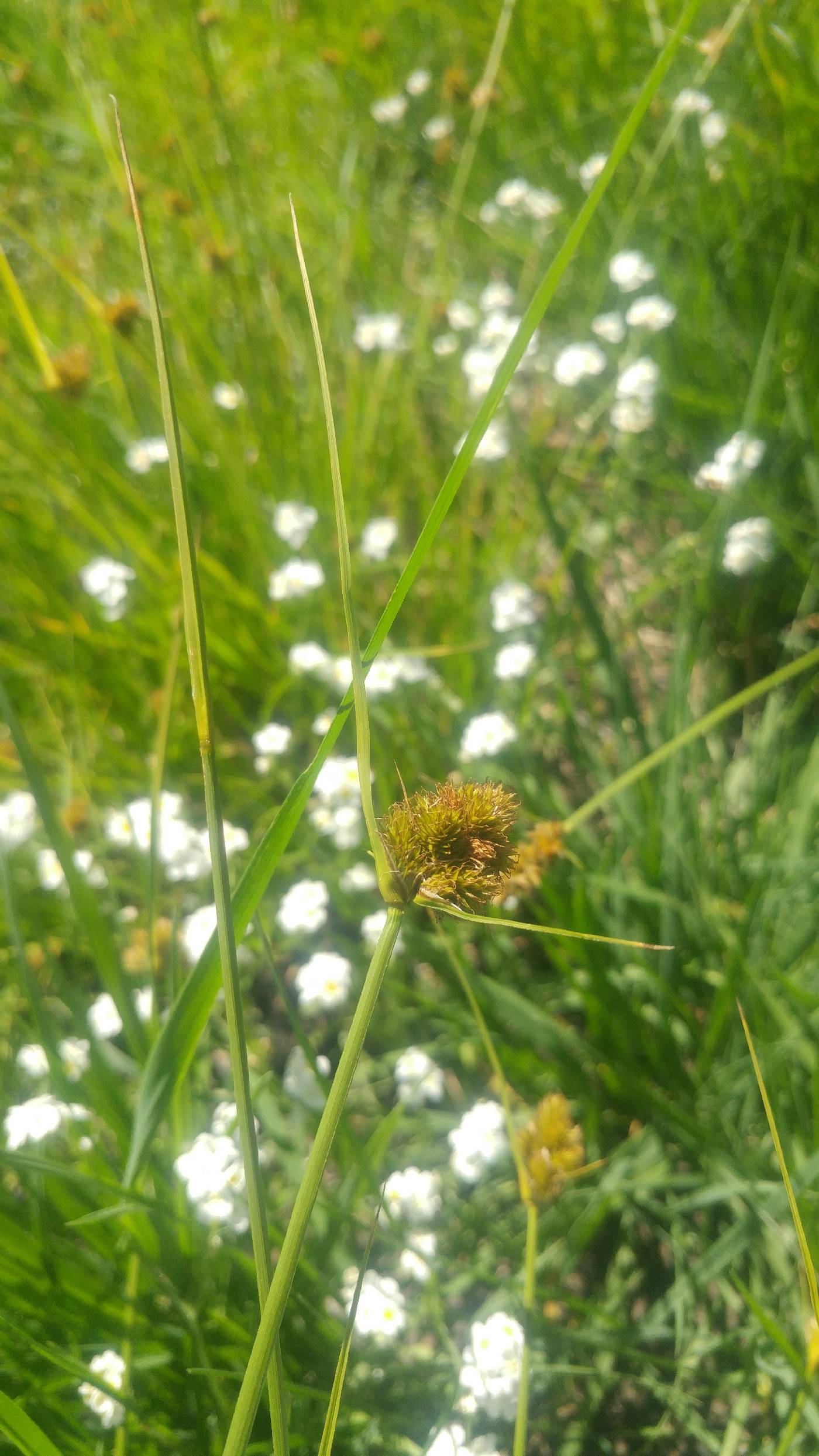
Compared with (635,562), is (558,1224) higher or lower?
lower

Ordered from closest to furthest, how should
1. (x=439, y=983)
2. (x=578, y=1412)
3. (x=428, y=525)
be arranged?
(x=428, y=525) → (x=578, y=1412) → (x=439, y=983)

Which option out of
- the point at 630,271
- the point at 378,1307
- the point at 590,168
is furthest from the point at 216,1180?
the point at 590,168

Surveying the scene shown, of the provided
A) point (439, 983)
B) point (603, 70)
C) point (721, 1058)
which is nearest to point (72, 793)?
point (439, 983)

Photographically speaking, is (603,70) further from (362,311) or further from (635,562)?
(635,562)

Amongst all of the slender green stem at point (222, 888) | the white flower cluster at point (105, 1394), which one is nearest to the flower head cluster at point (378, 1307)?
the white flower cluster at point (105, 1394)

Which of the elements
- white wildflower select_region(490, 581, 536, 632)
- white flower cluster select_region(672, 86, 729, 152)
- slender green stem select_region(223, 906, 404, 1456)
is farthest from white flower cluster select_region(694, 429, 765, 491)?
slender green stem select_region(223, 906, 404, 1456)

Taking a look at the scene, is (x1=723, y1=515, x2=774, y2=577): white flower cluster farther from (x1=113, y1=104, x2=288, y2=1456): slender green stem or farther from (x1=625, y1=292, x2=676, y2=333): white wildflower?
(x1=113, y1=104, x2=288, y2=1456): slender green stem

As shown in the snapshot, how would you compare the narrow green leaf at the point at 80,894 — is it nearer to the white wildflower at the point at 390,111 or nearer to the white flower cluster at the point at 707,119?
the white flower cluster at the point at 707,119
